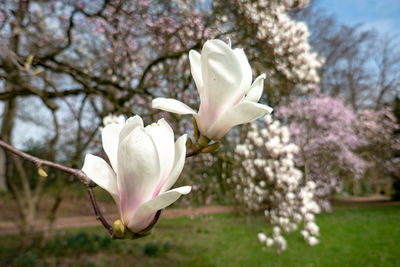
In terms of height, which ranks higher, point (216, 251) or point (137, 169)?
point (137, 169)

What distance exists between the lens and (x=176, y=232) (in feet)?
25.7

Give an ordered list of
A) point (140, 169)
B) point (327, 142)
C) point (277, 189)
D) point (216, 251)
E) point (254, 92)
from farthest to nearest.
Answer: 1. point (327, 142)
2. point (216, 251)
3. point (277, 189)
4. point (254, 92)
5. point (140, 169)

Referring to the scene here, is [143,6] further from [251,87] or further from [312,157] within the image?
[312,157]

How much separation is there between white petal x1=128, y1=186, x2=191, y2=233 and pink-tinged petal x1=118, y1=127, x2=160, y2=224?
0.8 inches

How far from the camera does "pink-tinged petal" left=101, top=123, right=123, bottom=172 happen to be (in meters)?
0.54

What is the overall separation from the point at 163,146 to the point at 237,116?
14cm

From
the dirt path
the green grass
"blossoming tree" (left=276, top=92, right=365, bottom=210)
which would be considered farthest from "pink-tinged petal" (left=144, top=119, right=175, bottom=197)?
"blossoming tree" (left=276, top=92, right=365, bottom=210)

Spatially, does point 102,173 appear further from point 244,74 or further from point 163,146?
point 244,74

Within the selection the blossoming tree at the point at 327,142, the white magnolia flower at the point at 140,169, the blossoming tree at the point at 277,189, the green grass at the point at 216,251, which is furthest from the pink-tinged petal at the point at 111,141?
the blossoming tree at the point at 327,142

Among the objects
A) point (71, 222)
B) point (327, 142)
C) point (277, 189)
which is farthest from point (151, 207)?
point (327, 142)

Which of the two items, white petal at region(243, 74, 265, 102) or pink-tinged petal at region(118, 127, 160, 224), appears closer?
pink-tinged petal at region(118, 127, 160, 224)

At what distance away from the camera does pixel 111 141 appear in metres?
0.55

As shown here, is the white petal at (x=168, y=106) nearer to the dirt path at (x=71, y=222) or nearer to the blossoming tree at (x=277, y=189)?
the blossoming tree at (x=277, y=189)

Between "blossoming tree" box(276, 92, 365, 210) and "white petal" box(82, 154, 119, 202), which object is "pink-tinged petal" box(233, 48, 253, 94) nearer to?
"white petal" box(82, 154, 119, 202)
